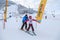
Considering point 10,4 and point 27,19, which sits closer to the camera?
point 27,19

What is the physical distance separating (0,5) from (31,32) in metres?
12.4

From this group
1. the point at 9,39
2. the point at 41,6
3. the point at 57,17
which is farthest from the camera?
the point at 57,17

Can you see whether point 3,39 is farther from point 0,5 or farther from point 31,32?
point 0,5

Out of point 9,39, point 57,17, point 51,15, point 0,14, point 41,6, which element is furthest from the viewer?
point 51,15

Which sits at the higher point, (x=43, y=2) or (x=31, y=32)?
(x=43, y=2)

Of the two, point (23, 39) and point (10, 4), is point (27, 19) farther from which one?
point (10, 4)

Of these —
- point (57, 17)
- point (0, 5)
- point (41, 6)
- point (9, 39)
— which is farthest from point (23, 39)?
point (0, 5)

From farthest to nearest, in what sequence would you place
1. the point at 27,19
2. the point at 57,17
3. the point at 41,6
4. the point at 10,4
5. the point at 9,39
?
the point at 10,4 < the point at 57,17 < the point at 27,19 < the point at 41,6 < the point at 9,39

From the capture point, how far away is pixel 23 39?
627cm

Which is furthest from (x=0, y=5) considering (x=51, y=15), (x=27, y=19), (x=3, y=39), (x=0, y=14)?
(x=3, y=39)

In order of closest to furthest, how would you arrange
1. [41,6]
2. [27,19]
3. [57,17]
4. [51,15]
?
[41,6] → [27,19] → [57,17] → [51,15]

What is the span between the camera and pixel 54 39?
21.4 feet

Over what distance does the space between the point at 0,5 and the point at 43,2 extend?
12.7 meters

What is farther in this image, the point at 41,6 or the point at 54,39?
the point at 41,6
